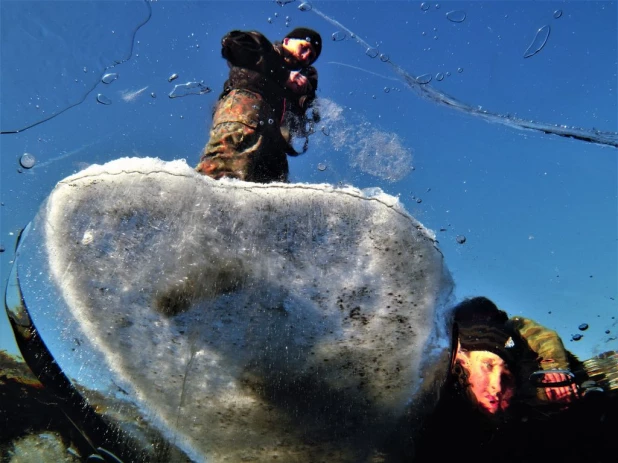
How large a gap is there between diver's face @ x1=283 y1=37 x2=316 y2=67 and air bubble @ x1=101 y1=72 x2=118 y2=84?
2.36m

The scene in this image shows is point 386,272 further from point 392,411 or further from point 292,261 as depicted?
point 392,411

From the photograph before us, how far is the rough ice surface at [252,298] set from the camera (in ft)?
13.7

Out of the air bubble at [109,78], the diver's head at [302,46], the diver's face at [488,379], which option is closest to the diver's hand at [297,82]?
the diver's head at [302,46]

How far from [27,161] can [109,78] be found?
197 cm

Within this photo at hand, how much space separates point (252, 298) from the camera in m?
4.61

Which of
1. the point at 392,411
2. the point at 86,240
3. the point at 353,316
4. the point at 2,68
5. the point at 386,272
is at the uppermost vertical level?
the point at 2,68

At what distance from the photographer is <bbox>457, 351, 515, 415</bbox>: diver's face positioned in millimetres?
5641

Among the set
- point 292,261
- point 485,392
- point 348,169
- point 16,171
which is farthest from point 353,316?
point 16,171

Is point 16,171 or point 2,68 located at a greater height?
point 2,68

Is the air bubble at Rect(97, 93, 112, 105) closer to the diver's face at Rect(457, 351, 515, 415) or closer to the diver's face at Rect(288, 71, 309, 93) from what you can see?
the diver's face at Rect(288, 71, 309, 93)

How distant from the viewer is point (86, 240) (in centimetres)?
455

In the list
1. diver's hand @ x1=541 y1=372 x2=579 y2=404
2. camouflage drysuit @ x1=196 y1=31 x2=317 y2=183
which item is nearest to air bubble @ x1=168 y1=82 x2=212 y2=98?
camouflage drysuit @ x1=196 y1=31 x2=317 y2=183

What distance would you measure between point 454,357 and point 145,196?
17.2 ft

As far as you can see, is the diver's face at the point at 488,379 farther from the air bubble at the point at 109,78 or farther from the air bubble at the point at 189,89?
the air bubble at the point at 109,78
